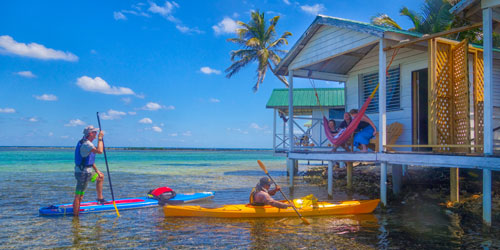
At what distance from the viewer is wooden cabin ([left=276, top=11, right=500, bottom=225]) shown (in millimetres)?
8461

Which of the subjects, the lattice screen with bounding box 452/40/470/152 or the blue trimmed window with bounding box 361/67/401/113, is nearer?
the lattice screen with bounding box 452/40/470/152

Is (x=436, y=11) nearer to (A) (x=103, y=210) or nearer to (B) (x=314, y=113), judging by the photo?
(B) (x=314, y=113)

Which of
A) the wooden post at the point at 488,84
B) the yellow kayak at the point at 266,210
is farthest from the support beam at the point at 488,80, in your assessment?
the yellow kayak at the point at 266,210

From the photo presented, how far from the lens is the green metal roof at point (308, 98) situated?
22.4 meters

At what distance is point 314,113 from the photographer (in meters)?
23.9

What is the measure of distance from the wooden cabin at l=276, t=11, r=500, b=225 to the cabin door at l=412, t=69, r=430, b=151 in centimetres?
3

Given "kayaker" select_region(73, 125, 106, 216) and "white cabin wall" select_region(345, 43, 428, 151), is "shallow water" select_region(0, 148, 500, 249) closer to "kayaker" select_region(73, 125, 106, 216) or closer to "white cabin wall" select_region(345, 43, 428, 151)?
"kayaker" select_region(73, 125, 106, 216)

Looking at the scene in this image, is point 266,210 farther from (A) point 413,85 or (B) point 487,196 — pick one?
(A) point 413,85

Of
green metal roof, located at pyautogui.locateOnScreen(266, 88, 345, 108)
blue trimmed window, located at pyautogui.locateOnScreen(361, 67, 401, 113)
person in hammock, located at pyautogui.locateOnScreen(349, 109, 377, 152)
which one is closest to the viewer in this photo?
person in hammock, located at pyautogui.locateOnScreen(349, 109, 377, 152)

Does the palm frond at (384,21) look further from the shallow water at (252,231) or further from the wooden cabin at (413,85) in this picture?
the shallow water at (252,231)

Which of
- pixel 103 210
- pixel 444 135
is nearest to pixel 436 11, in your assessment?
pixel 444 135

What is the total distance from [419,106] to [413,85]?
2.12 ft

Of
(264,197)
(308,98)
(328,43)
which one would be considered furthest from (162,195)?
(308,98)

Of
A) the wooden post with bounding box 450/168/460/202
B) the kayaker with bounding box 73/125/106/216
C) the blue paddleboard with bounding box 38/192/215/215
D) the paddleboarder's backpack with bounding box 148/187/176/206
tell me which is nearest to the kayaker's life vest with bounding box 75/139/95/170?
the kayaker with bounding box 73/125/106/216
